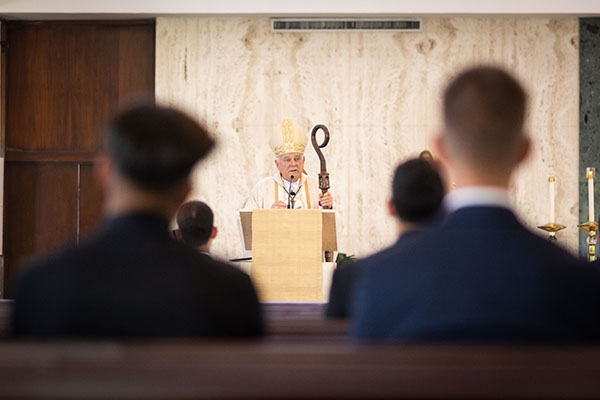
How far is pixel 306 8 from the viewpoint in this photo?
993 centimetres

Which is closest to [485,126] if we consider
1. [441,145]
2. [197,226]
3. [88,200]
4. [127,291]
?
[441,145]

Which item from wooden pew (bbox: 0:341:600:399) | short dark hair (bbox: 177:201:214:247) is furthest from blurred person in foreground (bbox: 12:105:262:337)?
short dark hair (bbox: 177:201:214:247)

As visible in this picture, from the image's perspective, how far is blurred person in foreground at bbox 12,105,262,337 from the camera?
4.69 ft

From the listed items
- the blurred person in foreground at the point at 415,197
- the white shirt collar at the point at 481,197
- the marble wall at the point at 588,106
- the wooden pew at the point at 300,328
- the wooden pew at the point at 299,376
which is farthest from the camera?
the marble wall at the point at 588,106

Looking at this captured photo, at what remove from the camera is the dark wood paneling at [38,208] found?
10.5 metres

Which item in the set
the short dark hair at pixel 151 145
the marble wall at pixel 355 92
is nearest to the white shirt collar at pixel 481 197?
the short dark hair at pixel 151 145

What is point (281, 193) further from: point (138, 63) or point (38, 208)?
point (38, 208)

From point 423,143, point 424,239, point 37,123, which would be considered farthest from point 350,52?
point 424,239

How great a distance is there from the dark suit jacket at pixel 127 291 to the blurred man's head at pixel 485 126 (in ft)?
1.95

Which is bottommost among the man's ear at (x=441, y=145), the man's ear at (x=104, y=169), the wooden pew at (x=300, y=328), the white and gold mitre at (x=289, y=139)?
the wooden pew at (x=300, y=328)

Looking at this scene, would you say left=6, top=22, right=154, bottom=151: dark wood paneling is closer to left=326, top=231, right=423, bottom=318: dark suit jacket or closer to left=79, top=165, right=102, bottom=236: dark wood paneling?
left=79, top=165, right=102, bottom=236: dark wood paneling

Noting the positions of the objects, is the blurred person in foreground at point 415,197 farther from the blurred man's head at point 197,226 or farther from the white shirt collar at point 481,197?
the blurred man's head at point 197,226

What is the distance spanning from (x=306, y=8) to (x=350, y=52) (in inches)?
33.4

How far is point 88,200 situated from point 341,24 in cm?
420
